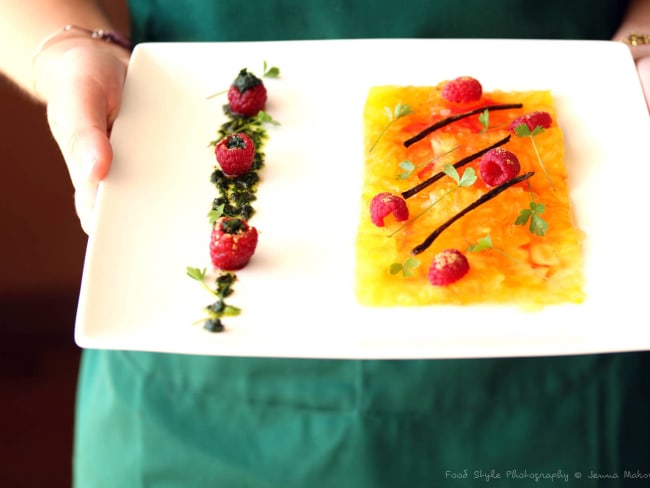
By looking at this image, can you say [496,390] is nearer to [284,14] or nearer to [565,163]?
[565,163]

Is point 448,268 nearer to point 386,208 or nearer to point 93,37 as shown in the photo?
point 386,208

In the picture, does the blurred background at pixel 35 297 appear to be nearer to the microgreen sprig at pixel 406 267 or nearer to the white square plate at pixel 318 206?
the white square plate at pixel 318 206

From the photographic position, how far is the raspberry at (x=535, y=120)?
6.46 feet

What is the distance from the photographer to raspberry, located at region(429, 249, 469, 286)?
168 centimetres

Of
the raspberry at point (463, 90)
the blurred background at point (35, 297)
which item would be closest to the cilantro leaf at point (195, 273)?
the raspberry at point (463, 90)

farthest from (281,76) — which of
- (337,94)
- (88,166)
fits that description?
(88,166)

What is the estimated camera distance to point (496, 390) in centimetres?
194

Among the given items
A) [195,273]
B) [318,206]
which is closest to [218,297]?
[195,273]

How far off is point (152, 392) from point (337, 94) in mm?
863

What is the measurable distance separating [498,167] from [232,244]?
0.62 meters

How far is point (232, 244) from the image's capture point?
67.0 inches

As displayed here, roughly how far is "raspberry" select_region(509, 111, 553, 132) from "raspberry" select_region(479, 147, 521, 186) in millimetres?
133

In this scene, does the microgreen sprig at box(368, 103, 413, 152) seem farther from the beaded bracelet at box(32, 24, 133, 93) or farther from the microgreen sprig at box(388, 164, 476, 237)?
the beaded bracelet at box(32, 24, 133, 93)

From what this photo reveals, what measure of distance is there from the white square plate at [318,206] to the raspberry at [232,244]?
38mm
